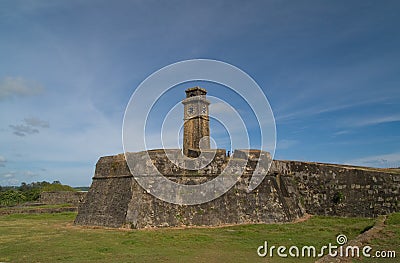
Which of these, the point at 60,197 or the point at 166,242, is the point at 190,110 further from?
the point at 60,197

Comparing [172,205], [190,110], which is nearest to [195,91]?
[190,110]

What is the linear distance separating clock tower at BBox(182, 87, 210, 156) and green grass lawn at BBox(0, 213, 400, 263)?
1208cm

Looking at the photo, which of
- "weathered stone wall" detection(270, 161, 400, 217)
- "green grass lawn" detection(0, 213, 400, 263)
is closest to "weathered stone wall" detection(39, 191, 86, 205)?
"green grass lawn" detection(0, 213, 400, 263)

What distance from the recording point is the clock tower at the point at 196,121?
25.8 meters

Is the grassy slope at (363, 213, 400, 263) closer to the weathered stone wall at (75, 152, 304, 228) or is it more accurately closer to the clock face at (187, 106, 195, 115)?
the weathered stone wall at (75, 152, 304, 228)

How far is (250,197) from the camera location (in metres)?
16.2

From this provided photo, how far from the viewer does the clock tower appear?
84.7 feet

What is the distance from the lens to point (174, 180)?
52.3 ft

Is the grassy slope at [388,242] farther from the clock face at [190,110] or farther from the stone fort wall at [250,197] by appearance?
the clock face at [190,110]

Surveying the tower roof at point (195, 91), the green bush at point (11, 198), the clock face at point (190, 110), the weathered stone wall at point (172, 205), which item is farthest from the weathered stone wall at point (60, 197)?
the weathered stone wall at point (172, 205)

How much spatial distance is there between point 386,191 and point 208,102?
14665 millimetres

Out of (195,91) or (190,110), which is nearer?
(190,110)

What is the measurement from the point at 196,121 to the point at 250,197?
11225mm

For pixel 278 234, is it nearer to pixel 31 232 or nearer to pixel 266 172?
pixel 266 172
